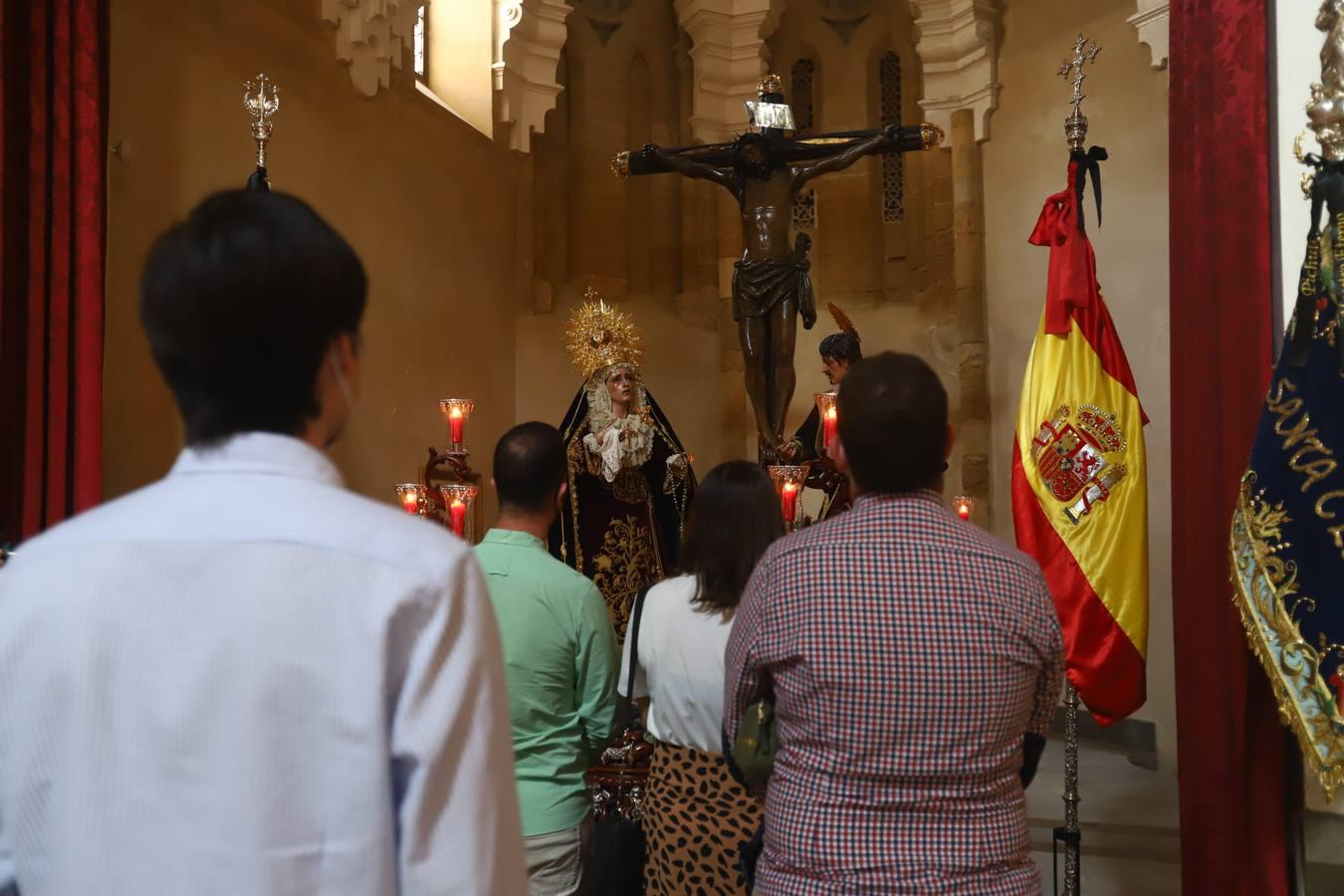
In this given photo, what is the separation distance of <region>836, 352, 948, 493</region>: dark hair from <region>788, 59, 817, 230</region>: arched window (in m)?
7.46

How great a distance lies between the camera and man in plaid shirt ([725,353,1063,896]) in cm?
172

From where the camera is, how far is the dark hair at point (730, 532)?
94.5 inches

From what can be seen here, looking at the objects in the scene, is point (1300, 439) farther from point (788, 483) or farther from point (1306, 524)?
point (788, 483)

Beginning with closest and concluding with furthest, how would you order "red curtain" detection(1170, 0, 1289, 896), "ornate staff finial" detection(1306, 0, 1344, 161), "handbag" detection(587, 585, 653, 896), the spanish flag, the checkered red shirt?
the checkered red shirt, "handbag" detection(587, 585, 653, 896), "ornate staff finial" detection(1306, 0, 1344, 161), "red curtain" detection(1170, 0, 1289, 896), the spanish flag

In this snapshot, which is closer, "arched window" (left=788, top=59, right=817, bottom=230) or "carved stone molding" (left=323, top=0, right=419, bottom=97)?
"carved stone molding" (left=323, top=0, right=419, bottom=97)

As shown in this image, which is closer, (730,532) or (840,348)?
(730,532)

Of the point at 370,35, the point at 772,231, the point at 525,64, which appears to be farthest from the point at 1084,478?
the point at 525,64

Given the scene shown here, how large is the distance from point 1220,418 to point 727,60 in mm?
5710

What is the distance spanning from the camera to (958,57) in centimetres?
821

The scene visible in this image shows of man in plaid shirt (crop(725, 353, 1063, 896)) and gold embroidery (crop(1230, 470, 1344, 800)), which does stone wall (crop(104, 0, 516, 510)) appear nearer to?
man in plaid shirt (crop(725, 353, 1063, 896))

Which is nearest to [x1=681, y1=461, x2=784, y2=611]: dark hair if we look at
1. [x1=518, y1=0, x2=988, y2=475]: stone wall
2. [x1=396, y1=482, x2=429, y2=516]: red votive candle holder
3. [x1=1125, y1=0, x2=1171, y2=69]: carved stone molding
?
[x1=396, y1=482, x2=429, y2=516]: red votive candle holder

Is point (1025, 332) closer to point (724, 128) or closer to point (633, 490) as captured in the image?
point (724, 128)

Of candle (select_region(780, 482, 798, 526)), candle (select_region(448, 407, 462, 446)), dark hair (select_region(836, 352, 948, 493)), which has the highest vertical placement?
candle (select_region(448, 407, 462, 446))

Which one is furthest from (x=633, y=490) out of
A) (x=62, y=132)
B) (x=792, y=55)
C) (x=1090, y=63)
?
(x=792, y=55)
